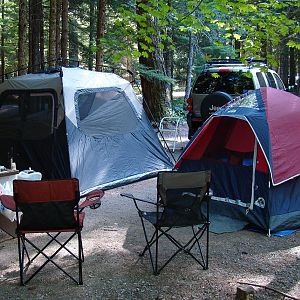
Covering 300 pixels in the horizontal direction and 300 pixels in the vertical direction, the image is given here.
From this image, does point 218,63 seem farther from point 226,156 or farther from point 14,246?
point 14,246

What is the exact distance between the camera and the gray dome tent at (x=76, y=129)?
6.64 m

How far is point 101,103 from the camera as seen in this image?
728 cm

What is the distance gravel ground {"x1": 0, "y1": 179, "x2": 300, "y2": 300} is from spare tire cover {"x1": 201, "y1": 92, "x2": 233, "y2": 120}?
384 centimetres

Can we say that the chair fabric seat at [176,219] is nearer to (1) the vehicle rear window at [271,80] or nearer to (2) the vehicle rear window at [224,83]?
(2) the vehicle rear window at [224,83]

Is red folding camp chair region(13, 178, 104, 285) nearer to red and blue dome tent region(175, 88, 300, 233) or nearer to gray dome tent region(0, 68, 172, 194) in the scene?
red and blue dome tent region(175, 88, 300, 233)

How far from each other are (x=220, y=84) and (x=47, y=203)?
21.3 ft

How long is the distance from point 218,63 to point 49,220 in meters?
7.19

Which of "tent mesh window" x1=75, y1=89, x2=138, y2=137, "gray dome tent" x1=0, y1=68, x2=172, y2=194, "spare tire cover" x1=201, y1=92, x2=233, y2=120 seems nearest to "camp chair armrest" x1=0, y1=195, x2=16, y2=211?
"gray dome tent" x1=0, y1=68, x2=172, y2=194

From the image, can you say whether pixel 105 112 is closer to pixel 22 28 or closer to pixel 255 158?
pixel 255 158

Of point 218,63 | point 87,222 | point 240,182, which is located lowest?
point 87,222

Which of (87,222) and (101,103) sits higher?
(101,103)

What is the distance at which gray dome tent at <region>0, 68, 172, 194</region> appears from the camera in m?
6.64

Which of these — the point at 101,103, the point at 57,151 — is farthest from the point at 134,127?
the point at 57,151

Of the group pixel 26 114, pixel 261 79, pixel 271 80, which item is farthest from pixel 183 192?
pixel 271 80
